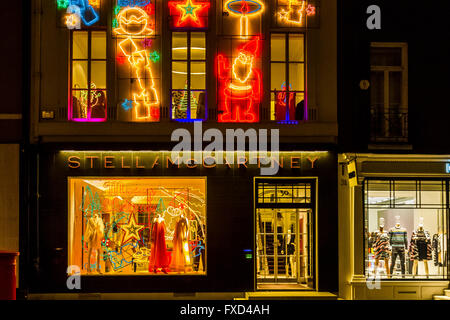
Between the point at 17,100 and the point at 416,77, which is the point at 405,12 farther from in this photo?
the point at 17,100

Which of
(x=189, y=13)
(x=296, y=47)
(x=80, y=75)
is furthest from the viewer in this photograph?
(x=296, y=47)

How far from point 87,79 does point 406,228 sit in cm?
918

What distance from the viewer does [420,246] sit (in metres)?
16.3

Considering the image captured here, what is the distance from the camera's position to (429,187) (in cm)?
1636

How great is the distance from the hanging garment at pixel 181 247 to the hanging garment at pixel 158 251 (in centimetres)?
23

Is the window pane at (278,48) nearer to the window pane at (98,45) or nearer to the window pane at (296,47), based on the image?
the window pane at (296,47)

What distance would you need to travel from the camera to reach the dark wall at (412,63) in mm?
16312

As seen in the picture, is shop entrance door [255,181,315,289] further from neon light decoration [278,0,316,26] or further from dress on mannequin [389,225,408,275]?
neon light decoration [278,0,316,26]

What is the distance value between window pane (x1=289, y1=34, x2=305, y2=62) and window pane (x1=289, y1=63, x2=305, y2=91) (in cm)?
18

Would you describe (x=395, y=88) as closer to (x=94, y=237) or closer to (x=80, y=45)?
(x=80, y=45)

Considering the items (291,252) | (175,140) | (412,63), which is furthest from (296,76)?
(291,252)

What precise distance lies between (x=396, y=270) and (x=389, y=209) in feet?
5.23

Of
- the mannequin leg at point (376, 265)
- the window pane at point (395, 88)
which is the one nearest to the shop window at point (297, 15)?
the window pane at point (395, 88)

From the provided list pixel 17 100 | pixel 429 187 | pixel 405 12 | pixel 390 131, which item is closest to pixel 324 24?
pixel 405 12
